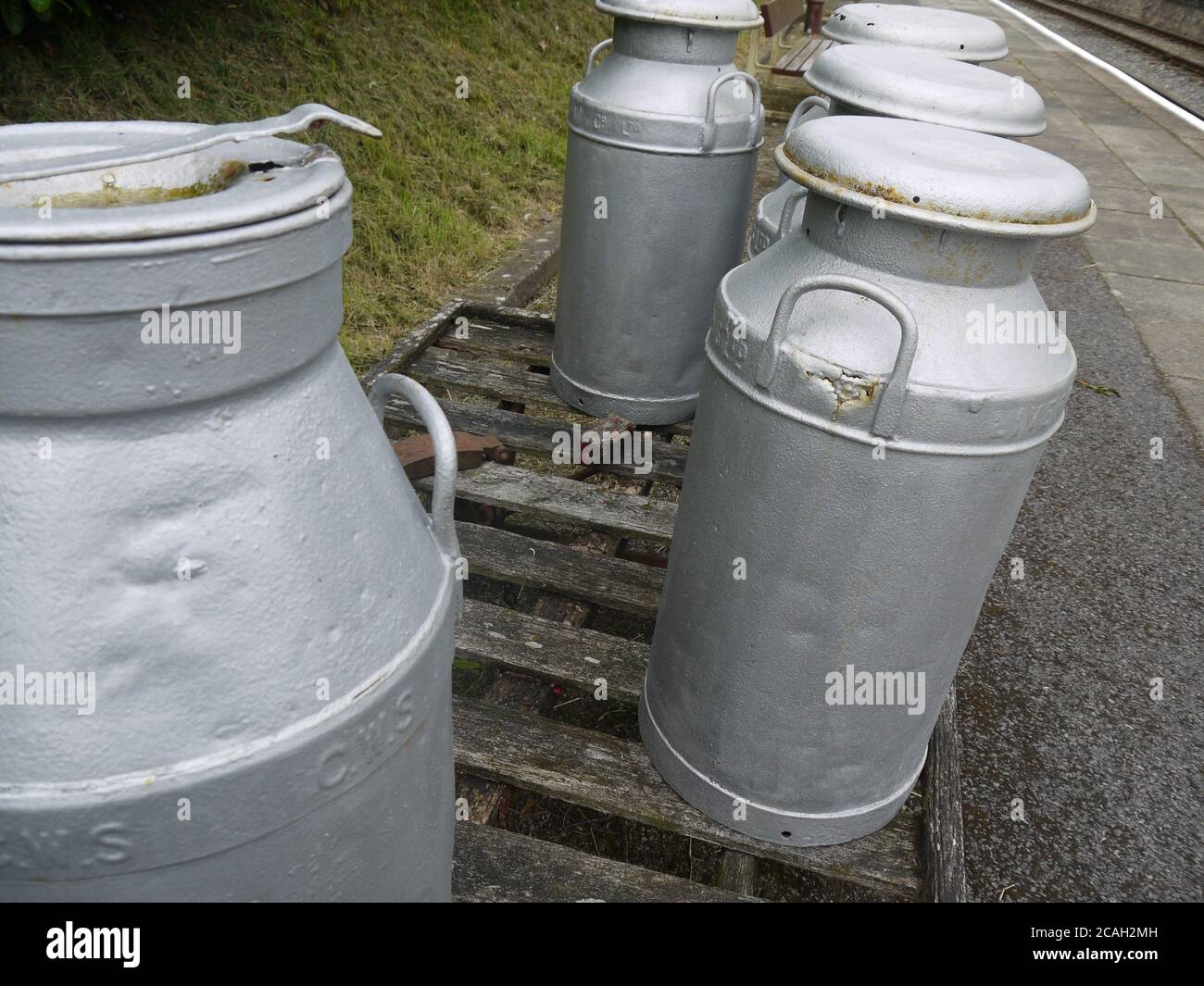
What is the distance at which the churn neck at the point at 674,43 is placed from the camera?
2508 millimetres

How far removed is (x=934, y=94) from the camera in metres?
1.87

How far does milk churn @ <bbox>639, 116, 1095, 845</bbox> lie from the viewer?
1.32m

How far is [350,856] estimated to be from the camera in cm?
→ 98

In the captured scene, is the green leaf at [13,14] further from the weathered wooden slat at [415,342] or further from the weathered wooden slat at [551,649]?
the weathered wooden slat at [551,649]

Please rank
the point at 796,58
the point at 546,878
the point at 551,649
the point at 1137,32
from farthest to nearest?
the point at 1137,32 < the point at 796,58 < the point at 551,649 < the point at 546,878

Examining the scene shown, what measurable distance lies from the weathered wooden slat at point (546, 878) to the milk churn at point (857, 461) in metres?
0.20

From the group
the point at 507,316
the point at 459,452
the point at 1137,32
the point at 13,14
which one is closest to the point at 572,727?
the point at 459,452

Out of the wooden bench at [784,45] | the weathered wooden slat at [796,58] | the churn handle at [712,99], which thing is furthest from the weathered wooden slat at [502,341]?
the weathered wooden slat at [796,58]

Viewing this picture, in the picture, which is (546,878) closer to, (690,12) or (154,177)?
(154,177)

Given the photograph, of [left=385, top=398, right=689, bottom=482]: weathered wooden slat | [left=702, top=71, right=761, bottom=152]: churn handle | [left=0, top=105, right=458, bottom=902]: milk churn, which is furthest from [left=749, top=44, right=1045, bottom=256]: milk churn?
[left=0, top=105, right=458, bottom=902]: milk churn

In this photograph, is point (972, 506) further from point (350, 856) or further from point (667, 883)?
point (350, 856)

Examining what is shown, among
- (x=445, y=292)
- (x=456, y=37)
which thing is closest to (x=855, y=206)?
(x=445, y=292)

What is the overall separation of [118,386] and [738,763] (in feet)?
4.05

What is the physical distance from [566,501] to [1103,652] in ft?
4.43
